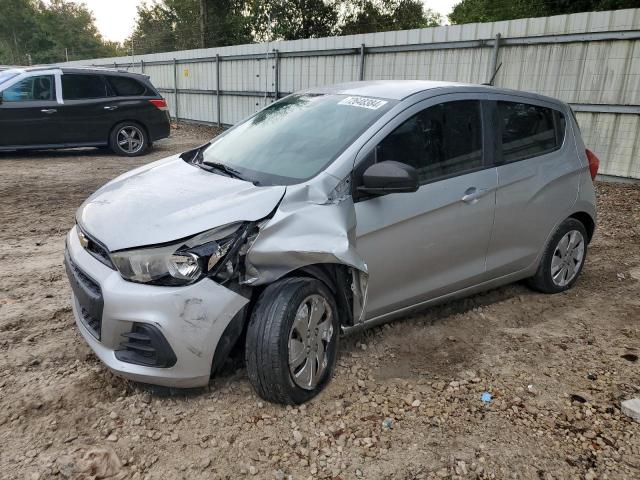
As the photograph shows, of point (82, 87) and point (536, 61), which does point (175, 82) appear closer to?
point (82, 87)

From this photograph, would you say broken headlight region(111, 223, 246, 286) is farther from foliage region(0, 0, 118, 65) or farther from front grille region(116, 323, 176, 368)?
foliage region(0, 0, 118, 65)

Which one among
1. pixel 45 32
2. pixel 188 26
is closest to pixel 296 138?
pixel 188 26

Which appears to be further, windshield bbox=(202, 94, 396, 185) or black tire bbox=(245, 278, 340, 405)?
windshield bbox=(202, 94, 396, 185)

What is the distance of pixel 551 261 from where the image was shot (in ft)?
13.4

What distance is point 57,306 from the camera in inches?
146

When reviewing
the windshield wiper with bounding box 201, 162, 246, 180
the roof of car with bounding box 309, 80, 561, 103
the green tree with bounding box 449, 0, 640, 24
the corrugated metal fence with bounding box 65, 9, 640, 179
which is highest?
the green tree with bounding box 449, 0, 640, 24

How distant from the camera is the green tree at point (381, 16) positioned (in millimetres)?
35469

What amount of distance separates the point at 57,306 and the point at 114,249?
63.4 inches

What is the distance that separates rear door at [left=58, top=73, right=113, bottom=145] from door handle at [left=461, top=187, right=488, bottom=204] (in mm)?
8597

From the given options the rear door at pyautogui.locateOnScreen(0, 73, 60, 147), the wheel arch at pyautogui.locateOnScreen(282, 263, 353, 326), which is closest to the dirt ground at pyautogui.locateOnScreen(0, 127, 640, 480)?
the wheel arch at pyautogui.locateOnScreen(282, 263, 353, 326)

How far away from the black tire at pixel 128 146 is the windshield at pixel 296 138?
7.44 m

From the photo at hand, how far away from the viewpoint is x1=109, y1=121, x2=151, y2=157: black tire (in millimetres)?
10336

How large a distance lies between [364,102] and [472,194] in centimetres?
89

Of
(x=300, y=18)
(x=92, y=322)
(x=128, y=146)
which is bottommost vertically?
(x=128, y=146)
